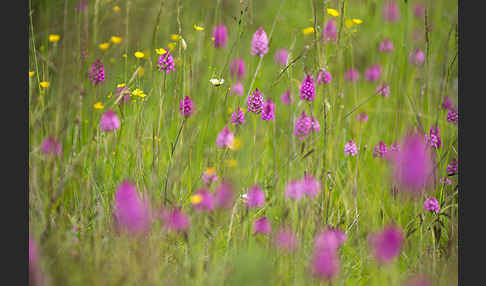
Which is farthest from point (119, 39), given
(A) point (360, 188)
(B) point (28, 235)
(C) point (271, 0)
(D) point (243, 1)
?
(C) point (271, 0)

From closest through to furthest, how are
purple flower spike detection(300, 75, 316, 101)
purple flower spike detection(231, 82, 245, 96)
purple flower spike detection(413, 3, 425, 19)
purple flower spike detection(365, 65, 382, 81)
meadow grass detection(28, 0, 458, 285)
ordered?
1. meadow grass detection(28, 0, 458, 285)
2. purple flower spike detection(300, 75, 316, 101)
3. purple flower spike detection(231, 82, 245, 96)
4. purple flower spike detection(365, 65, 382, 81)
5. purple flower spike detection(413, 3, 425, 19)

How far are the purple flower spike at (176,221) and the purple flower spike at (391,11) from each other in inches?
82.1

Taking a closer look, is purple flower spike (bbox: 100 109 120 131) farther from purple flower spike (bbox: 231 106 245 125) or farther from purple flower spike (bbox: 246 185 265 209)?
purple flower spike (bbox: 246 185 265 209)

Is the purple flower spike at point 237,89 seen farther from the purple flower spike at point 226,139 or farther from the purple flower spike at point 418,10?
the purple flower spike at point 418,10

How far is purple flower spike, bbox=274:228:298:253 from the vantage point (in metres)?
1.23

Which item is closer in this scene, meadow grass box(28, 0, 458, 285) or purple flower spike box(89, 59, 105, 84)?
meadow grass box(28, 0, 458, 285)

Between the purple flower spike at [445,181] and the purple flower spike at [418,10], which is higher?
the purple flower spike at [418,10]

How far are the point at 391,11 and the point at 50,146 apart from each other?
2.28 meters

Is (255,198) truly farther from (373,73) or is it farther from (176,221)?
(373,73)

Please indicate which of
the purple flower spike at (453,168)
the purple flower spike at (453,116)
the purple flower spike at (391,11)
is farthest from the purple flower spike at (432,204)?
the purple flower spike at (391,11)

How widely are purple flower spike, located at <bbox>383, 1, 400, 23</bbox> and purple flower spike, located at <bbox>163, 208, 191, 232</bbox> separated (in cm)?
209

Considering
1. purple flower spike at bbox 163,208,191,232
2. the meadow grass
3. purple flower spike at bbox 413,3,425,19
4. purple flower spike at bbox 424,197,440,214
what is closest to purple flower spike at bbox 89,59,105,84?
the meadow grass

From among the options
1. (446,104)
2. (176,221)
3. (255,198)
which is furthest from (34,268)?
(446,104)

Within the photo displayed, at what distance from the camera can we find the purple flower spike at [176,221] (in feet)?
4.03
